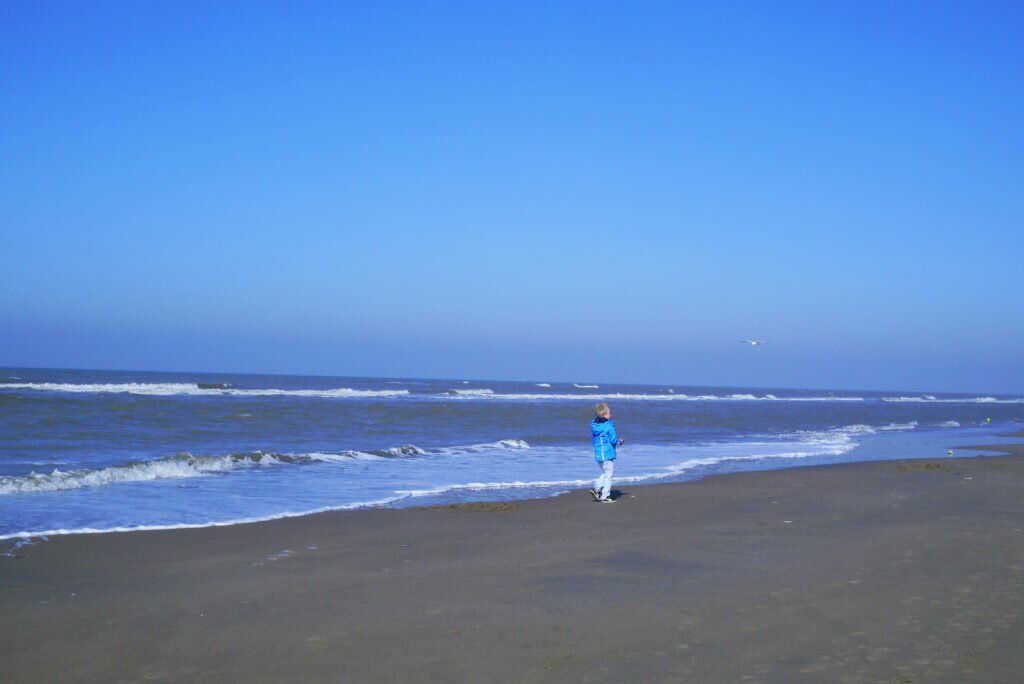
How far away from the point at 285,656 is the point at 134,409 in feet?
98.6

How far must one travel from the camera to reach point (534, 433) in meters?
29.6

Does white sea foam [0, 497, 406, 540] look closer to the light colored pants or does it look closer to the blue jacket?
the light colored pants

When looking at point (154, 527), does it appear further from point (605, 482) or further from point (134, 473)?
point (605, 482)

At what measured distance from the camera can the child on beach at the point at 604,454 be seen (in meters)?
13.3

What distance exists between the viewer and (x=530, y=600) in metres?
6.66

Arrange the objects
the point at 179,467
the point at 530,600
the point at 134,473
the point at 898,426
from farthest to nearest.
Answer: the point at 898,426, the point at 179,467, the point at 134,473, the point at 530,600

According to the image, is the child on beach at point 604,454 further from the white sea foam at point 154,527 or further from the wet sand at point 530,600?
the white sea foam at point 154,527

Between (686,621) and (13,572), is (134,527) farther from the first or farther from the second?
(686,621)

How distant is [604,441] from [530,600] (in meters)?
7.03

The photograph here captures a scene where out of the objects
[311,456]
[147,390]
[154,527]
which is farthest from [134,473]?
[147,390]

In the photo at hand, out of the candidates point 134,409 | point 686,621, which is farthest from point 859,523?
point 134,409

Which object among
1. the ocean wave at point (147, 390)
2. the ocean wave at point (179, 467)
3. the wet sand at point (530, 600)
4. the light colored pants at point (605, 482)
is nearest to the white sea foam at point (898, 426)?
the ocean wave at point (179, 467)

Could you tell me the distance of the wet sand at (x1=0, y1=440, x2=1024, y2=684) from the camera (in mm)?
5051

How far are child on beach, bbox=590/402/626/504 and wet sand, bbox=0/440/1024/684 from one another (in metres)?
2.02
